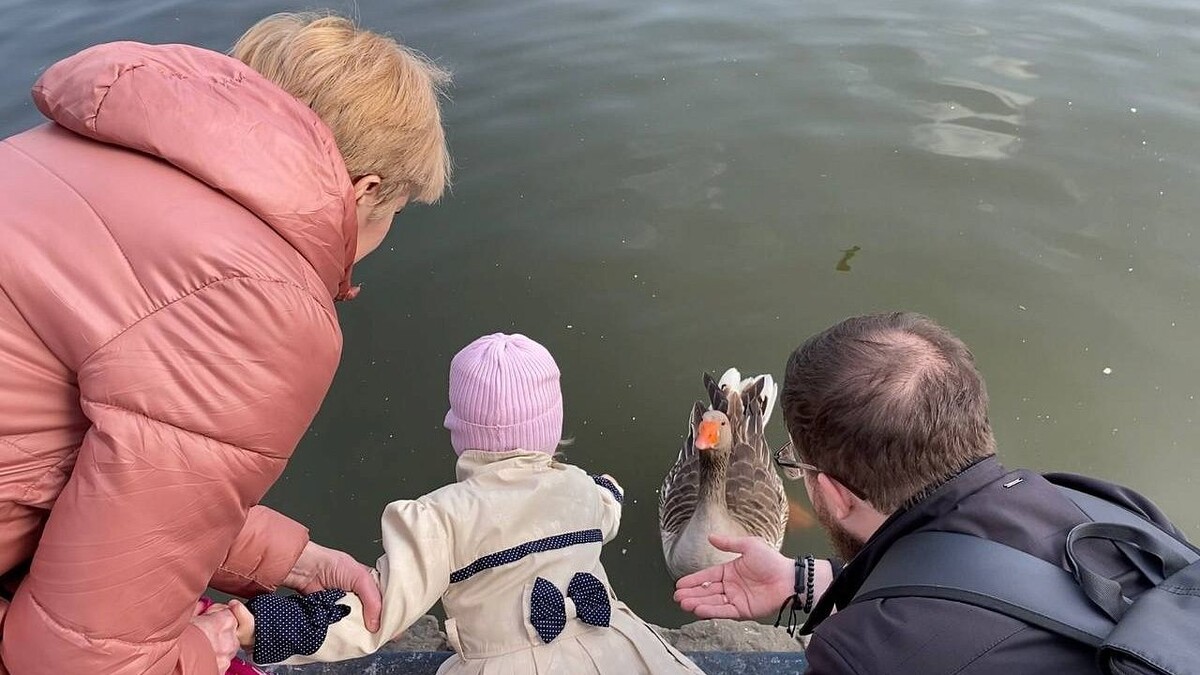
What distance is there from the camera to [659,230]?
6215mm

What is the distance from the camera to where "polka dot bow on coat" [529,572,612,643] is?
2445mm

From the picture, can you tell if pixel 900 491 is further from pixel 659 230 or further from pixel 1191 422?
pixel 659 230

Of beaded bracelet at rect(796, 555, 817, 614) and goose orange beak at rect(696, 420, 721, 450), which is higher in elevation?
beaded bracelet at rect(796, 555, 817, 614)

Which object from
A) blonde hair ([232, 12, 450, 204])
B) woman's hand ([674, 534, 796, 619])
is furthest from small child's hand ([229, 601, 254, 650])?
woman's hand ([674, 534, 796, 619])

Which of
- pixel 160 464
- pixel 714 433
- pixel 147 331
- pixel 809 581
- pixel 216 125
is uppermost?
pixel 216 125

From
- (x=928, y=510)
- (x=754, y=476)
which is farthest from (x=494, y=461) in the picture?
(x=754, y=476)

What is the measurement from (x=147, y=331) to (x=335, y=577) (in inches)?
47.4

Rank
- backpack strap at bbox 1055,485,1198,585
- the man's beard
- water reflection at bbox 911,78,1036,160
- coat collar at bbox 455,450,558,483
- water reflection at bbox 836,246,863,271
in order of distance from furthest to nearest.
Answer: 1. water reflection at bbox 911,78,1036,160
2. water reflection at bbox 836,246,863,271
3. coat collar at bbox 455,450,558,483
4. the man's beard
5. backpack strap at bbox 1055,485,1198,585

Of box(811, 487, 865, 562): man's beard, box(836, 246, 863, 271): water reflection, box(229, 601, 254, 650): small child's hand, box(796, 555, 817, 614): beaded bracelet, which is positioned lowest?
box(836, 246, 863, 271): water reflection

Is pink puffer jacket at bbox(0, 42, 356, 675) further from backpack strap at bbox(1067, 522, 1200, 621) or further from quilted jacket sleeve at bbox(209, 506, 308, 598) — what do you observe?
backpack strap at bbox(1067, 522, 1200, 621)

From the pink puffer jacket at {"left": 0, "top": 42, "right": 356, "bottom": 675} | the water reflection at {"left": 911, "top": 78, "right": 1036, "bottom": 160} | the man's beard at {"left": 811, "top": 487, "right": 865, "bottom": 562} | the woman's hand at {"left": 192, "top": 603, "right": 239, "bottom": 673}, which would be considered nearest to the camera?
the pink puffer jacket at {"left": 0, "top": 42, "right": 356, "bottom": 675}

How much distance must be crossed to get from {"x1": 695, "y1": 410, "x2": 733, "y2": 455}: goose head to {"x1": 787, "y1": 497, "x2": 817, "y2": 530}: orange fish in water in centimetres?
70

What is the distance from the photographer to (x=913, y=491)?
1.95 meters

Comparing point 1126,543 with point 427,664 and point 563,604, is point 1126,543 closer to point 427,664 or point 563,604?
point 563,604
